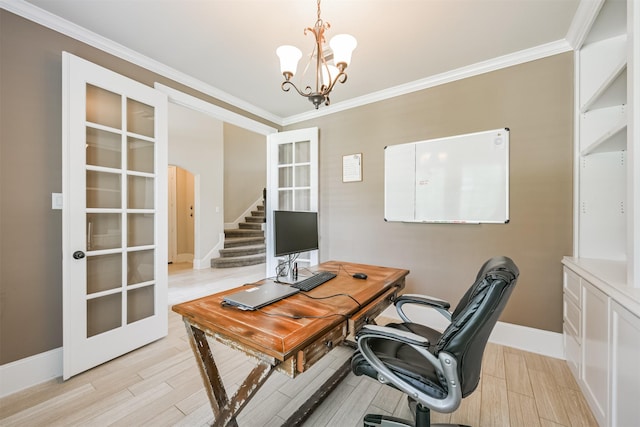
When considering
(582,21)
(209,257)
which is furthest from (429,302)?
(209,257)

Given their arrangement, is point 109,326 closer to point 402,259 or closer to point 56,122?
point 56,122

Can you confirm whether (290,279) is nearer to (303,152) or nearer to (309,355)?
(309,355)

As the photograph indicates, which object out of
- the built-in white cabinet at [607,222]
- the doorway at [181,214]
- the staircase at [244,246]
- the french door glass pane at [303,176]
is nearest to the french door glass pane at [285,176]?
the french door glass pane at [303,176]

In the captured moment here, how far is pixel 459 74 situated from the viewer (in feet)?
8.19

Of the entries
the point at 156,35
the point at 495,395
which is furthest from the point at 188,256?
the point at 495,395

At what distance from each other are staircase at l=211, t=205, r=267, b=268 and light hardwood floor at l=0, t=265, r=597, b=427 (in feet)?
11.2

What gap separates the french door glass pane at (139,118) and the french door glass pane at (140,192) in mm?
416

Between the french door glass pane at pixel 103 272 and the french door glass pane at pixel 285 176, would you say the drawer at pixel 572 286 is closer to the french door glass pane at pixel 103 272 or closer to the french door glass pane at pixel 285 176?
the french door glass pane at pixel 285 176

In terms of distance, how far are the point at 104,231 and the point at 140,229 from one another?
270 millimetres

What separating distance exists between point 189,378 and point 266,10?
2.67 metres

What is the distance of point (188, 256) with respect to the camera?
249 inches

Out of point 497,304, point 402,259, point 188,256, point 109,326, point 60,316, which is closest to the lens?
point 497,304

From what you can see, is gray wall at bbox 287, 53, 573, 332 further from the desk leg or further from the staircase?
the staircase

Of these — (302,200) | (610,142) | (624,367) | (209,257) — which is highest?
(610,142)
